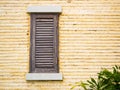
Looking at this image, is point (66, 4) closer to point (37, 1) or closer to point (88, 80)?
point (37, 1)

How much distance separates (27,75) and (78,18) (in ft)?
5.41

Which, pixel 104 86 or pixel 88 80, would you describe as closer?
pixel 104 86

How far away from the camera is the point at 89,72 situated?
6.70m

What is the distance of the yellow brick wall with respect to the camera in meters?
6.69

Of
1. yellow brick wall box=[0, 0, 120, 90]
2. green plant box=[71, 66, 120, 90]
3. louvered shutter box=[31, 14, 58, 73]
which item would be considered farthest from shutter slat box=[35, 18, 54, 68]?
green plant box=[71, 66, 120, 90]

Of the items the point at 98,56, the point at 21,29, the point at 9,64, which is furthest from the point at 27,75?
A: the point at 98,56

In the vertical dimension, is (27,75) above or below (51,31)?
below

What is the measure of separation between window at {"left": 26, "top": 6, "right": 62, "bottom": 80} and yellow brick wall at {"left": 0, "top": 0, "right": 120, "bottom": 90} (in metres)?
0.11

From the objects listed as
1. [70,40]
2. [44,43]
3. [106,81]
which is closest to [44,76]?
[44,43]

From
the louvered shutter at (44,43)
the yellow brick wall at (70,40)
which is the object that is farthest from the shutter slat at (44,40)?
the yellow brick wall at (70,40)

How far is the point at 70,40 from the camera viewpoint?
266 inches

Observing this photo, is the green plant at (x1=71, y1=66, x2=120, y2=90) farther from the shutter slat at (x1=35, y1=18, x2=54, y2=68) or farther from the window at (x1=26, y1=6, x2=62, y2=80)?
the shutter slat at (x1=35, y1=18, x2=54, y2=68)

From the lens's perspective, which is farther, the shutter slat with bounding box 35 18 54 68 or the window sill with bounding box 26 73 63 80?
the shutter slat with bounding box 35 18 54 68

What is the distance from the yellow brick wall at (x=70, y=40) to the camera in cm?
669
